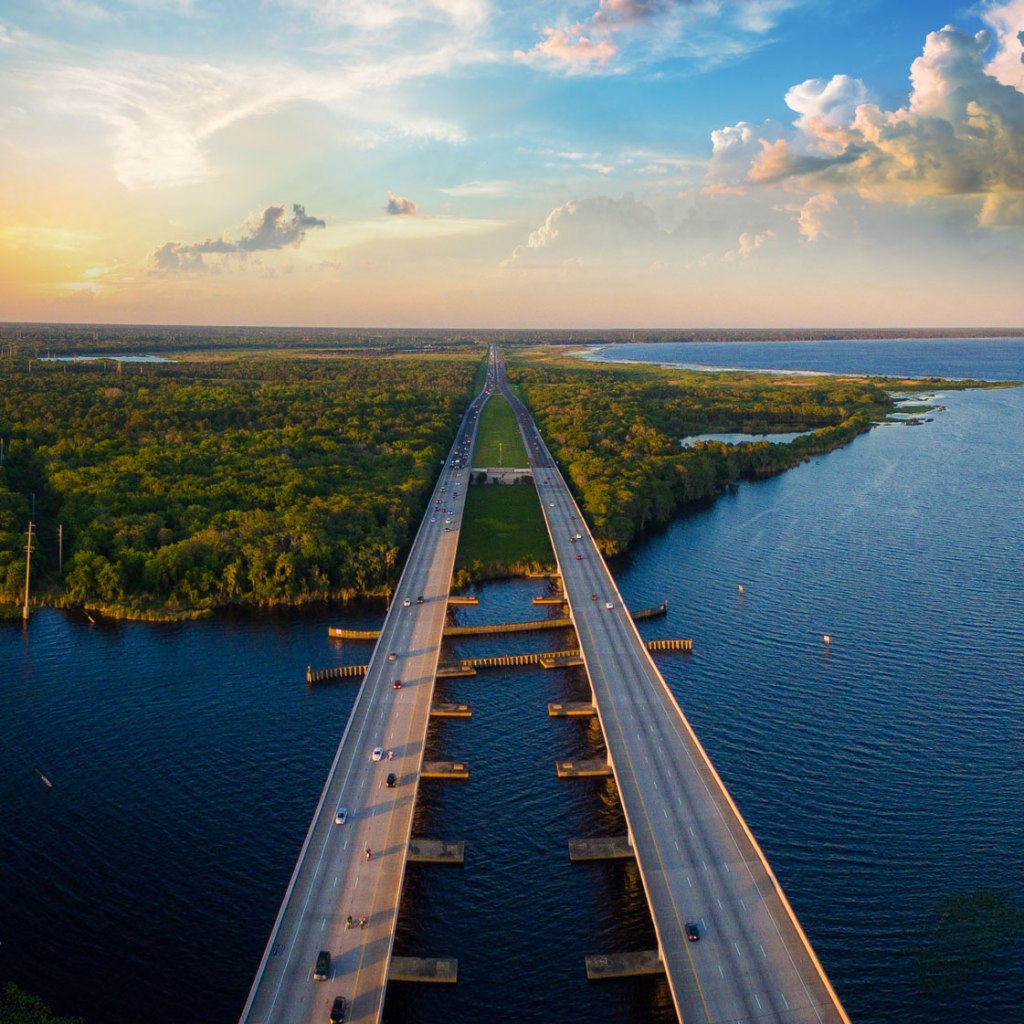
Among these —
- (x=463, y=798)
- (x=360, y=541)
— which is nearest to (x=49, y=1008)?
(x=463, y=798)

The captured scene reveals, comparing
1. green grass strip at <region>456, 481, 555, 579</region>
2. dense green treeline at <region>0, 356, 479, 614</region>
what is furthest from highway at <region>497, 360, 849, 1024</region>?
dense green treeline at <region>0, 356, 479, 614</region>

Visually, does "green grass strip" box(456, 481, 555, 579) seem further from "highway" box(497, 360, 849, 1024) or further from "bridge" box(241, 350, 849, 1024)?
"highway" box(497, 360, 849, 1024)

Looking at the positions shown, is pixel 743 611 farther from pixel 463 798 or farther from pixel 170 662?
pixel 170 662

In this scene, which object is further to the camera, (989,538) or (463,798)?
(989,538)

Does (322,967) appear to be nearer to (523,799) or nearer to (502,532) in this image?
(523,799)

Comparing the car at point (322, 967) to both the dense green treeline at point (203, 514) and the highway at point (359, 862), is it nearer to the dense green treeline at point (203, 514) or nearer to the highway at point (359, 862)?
the highway at point (359, 862)

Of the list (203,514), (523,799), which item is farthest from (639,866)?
(203,514)

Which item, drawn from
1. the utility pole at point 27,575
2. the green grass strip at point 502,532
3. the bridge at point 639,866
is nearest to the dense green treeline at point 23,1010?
the bridge at point 639,866
